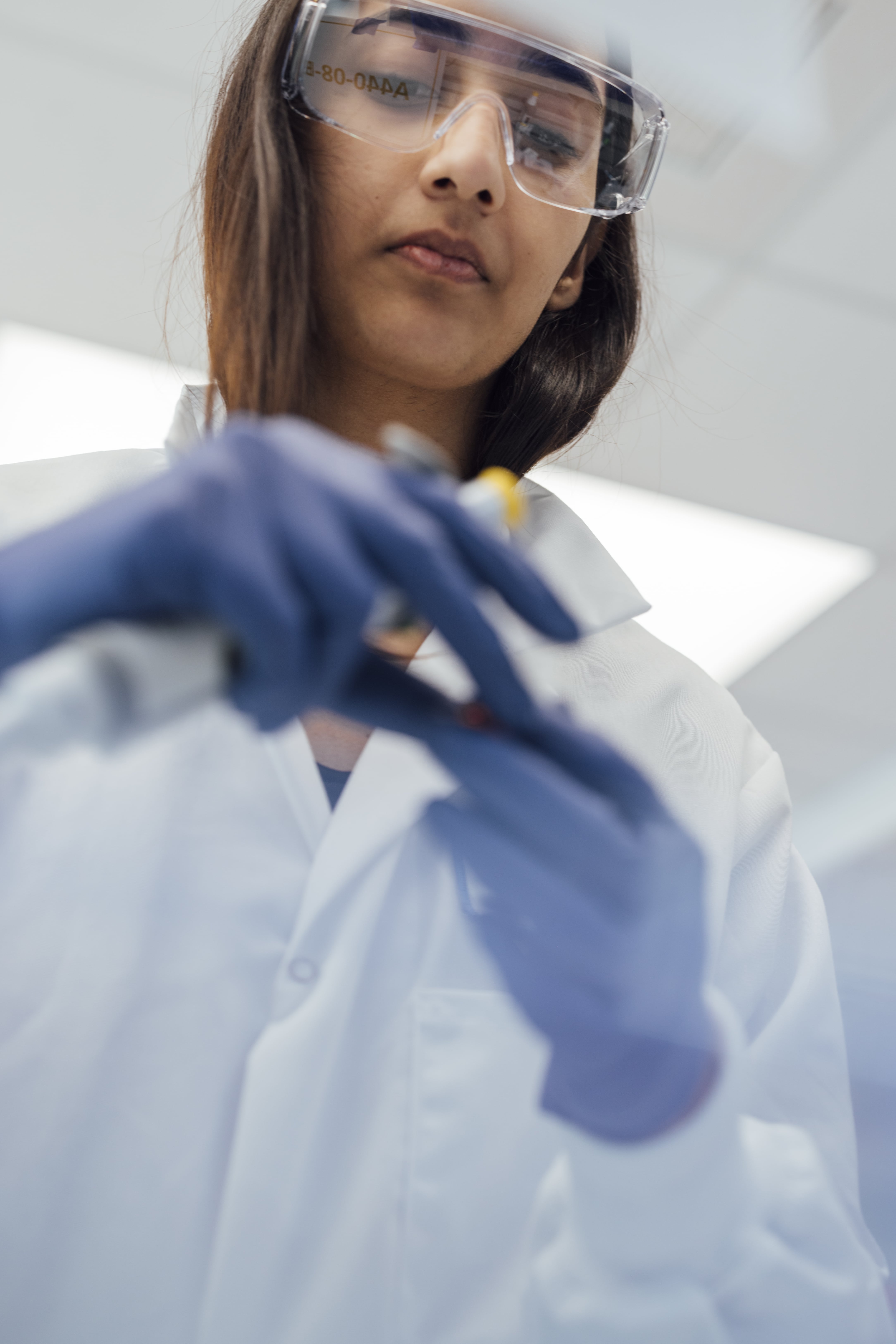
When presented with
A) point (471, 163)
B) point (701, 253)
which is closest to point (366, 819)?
point (471, 163)

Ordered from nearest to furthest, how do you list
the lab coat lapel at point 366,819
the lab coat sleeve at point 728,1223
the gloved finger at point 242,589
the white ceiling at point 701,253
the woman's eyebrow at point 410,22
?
the gloved finger at point 242,589 → the lab coat sleeve at point 728,1223 → the lab coat lapel at point 366,819 → the woman's eyebrow at point 410,22 → the white ceiling at point 701,253

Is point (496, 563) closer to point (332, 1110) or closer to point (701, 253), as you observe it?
point (332, 1110)

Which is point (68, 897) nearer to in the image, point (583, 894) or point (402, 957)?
point (402, 957)

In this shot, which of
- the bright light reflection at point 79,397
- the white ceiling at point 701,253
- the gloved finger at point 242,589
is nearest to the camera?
the gloved finger at point 242,589

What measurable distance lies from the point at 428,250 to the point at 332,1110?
0.53 m

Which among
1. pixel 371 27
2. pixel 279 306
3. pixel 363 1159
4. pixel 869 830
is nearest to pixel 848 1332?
pixel 363 1159

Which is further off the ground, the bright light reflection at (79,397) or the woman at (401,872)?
the woman at (401,872)

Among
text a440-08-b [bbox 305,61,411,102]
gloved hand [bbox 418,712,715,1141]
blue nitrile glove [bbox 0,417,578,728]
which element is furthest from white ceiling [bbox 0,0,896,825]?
blue nitrile glove [bbox 0,417,578,728]

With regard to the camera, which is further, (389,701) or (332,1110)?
(332,1110)

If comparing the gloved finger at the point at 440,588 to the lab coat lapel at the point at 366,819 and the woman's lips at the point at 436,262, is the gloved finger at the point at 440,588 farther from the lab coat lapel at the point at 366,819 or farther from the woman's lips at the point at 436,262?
the woman's lips at the point at 436,262

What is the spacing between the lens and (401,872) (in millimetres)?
652

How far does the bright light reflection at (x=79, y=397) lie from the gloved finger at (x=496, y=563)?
184 cm

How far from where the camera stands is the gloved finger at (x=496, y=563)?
383mm

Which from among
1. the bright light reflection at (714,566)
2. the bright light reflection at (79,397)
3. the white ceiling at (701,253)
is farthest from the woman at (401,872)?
the bright light reflection at (714,566)
